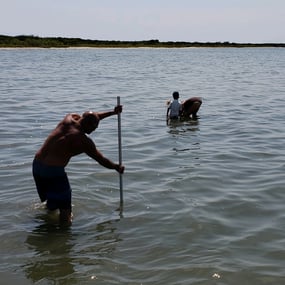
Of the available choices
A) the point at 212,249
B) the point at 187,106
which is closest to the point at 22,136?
the point at 187,106

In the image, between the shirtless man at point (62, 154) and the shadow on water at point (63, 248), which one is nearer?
the shadow on water at point (63, 248)

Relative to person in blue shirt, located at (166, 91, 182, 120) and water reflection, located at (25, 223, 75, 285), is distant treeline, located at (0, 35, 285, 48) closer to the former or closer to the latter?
person in blue shirt, located at (166, 91, 182, 120)

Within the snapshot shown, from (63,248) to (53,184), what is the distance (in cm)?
92

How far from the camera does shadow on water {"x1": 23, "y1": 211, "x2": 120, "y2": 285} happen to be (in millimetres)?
6109

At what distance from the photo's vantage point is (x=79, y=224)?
25.1 ft

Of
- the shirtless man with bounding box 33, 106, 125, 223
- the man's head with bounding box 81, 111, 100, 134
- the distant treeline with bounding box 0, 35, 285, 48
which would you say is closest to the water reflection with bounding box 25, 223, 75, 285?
the shirtless man with bounding box 33, 106, 125, 223

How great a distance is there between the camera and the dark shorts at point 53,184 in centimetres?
711

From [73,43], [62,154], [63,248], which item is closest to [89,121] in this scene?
[62,154]

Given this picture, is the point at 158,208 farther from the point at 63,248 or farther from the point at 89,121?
the point at 89,121

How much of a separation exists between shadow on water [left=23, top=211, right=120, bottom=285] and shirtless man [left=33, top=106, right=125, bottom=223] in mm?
399

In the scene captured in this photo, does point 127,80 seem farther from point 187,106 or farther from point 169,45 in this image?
point 169,45

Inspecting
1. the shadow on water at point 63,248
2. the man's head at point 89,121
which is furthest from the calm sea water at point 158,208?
the man's head at point 89,121

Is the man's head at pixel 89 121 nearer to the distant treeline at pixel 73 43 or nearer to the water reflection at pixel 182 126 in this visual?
the water reflection at pixel 182 126

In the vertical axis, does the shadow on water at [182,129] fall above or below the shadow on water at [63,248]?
below
